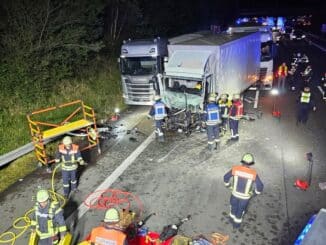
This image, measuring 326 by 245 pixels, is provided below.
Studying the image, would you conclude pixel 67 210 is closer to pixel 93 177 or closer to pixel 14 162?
pixel 93 177

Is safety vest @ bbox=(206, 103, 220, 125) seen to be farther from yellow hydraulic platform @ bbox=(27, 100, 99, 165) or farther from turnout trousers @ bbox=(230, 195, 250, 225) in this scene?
turnout trousers @ bbox=(230, 195, 250, 225)

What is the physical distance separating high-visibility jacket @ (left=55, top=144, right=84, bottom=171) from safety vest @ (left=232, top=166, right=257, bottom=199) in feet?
12.4

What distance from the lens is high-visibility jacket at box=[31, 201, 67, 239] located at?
219 inches

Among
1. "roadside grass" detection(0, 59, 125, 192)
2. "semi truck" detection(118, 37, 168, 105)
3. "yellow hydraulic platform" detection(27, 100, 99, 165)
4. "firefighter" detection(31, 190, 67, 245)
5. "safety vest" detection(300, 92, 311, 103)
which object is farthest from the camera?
"semi truck" detection(118, 37, 168, 105)

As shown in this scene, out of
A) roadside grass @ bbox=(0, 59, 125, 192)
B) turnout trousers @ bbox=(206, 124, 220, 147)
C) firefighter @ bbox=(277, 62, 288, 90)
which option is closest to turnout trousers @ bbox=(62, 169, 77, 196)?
roadside grass @ bbox=(0, 59, 125, 192)

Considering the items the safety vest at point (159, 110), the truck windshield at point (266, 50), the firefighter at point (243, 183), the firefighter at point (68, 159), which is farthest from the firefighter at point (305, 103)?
the firefighter at point (68, 159)

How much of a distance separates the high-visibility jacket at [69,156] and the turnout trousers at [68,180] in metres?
0.13

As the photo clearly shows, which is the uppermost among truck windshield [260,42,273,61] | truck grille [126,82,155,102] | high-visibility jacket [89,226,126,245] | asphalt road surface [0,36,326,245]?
truck windshield [260,42,273,61]

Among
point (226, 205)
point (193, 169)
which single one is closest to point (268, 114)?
point (193, 169)

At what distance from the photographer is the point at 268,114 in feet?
47.4

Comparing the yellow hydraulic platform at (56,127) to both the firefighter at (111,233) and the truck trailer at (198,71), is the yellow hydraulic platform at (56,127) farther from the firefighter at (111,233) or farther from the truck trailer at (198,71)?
the firefighter at (111,233)

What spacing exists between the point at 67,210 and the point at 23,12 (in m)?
8.90

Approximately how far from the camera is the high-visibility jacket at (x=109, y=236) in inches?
179

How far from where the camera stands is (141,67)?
15.2 meters
